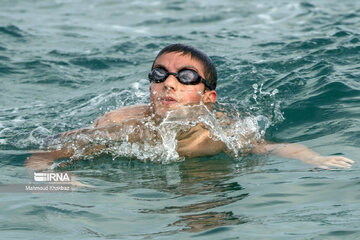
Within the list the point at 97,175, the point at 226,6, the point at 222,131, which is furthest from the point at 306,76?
the point at 226,6

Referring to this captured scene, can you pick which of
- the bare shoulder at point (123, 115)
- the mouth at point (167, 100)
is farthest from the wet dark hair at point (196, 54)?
the bare shoulder at point (123, 115)

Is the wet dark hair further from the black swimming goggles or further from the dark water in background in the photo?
the dark water in background

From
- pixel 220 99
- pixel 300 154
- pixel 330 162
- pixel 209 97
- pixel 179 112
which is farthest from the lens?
pixel 220 99

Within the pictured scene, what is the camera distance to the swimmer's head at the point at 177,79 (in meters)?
6.78

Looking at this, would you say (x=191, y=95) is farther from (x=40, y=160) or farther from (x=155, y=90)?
(x=40, y=160)

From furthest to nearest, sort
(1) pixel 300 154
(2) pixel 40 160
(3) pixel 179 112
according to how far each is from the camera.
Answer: (3) pixel 179 112 → (2) pixel 40 160 → (1) pixel 300 154

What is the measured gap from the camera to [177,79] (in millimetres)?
6773

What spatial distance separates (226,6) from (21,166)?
483 inches

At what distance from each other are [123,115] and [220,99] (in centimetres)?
189

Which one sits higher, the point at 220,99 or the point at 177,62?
the point at 177,62

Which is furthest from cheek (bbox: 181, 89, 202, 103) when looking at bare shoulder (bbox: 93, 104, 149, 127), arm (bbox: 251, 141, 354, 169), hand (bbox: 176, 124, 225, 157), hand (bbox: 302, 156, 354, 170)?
hand (bbox: 302, 156, 354, 170)

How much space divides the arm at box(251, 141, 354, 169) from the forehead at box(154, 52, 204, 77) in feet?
3.65

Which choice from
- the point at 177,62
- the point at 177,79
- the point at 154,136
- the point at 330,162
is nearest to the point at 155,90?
the point at 177,79

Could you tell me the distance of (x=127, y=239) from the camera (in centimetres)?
434
